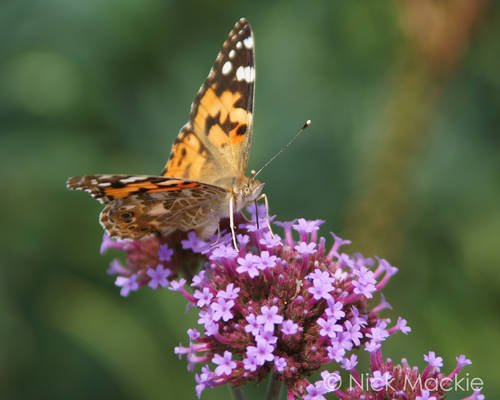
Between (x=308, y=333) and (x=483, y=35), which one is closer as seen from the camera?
(x=308, y=333)

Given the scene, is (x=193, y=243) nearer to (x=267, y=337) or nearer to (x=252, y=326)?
(x=252, y=326)

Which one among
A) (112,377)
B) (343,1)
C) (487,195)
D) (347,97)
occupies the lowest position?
(112,377)

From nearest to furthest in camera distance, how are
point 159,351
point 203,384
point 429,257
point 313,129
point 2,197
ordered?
point 203,384, point 159,351, point 2,197, point 429,257, point 313,129

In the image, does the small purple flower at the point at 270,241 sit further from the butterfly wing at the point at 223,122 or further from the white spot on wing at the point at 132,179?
the white spot on wing at the point at 132,179

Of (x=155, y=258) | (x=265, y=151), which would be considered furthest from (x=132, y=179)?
(x=265, y=151)

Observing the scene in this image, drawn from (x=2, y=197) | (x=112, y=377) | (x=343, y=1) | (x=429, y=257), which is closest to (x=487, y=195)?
(x=429, y=257)

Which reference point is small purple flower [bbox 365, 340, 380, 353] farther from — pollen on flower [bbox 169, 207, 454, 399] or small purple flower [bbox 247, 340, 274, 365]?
small purple flower [bbox 247, 340, 274, 365]

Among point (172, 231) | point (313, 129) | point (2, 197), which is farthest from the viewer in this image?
point (313, 129)

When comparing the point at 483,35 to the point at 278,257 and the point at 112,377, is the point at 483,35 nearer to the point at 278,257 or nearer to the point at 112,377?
the point at 278,257
